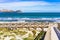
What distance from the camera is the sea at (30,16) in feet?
17.9

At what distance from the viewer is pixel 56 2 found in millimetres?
5367

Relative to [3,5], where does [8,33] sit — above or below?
below

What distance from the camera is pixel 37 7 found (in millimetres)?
5832

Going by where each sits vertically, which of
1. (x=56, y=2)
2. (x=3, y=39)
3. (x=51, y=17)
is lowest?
(x=3, y=39)

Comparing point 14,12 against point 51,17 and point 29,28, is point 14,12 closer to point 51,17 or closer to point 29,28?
point 29,28

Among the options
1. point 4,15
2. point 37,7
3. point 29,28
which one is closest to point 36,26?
point 29,28

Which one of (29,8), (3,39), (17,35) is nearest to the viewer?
(3,39)

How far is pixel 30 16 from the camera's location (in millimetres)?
5551

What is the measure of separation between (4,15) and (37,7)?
0.98 meters

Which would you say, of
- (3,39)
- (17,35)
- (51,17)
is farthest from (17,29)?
(51,17)

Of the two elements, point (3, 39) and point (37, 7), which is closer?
point (3, 39)

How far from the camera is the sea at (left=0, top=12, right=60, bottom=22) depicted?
5.47 m

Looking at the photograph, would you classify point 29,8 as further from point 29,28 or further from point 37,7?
point 29,28

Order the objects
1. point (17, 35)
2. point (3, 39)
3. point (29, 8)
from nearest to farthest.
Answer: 1. point (3, 39)
2. point (17, 35)
3. point (29, 8)
